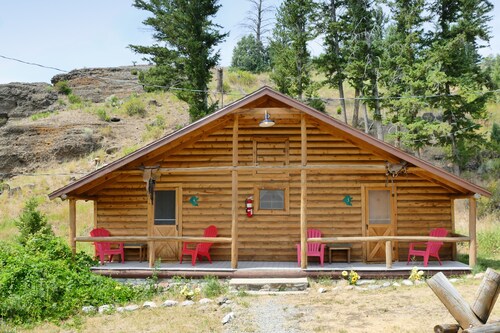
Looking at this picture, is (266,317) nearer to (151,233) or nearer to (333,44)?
(151,233)

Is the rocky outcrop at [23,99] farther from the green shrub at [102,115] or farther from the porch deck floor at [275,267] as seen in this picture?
the porch deck floor at [275,267]

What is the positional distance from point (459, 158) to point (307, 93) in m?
8.96

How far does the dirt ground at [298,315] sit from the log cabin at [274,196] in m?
2.90

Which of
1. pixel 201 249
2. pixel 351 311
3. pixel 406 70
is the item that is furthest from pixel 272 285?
pixel 406 70

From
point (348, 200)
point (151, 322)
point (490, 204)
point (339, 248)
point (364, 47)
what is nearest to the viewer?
point (151, 322)

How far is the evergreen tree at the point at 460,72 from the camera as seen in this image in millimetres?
21141

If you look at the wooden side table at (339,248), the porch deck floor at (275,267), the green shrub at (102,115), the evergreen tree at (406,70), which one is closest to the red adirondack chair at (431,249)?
the porch deck floor at (275,267)

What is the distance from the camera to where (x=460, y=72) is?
72.1 ft

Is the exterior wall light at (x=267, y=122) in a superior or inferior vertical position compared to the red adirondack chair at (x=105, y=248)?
superior

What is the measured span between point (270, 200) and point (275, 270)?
2.46 metres

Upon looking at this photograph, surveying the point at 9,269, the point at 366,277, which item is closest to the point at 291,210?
the point at 366,277

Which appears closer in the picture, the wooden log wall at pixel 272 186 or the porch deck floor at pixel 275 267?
the porch deck floor at pixel 275 267

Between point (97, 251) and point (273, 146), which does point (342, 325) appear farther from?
point (97, 251)

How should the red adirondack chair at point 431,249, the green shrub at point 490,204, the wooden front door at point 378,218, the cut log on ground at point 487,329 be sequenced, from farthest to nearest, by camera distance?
the green shrub at point 490,204
the wooden front door at point 378,218
the red adirondack chair at point 431,249
the cut log on ground at point 487,329
